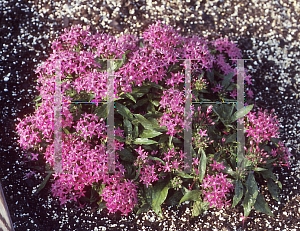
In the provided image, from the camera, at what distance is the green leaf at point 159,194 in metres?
2.59

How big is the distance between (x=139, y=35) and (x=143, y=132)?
76.2 inches

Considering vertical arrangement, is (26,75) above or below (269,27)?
below

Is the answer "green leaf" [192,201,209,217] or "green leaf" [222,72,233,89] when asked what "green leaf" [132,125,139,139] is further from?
"green leaf" [222,72,233,89]

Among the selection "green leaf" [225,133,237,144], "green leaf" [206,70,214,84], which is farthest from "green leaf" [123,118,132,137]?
"green leaf" [206,70,214,84]

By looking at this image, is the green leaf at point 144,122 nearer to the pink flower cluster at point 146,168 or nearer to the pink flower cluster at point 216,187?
the pink flower cluster at point 146,168

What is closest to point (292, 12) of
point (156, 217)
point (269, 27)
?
point (269, 27)

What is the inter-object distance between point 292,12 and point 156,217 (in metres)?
3.76

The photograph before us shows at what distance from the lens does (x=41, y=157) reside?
3191 millimetres

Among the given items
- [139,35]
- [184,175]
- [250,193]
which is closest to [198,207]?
[184,175]

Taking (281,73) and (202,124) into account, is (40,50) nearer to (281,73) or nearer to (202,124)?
(202,124)

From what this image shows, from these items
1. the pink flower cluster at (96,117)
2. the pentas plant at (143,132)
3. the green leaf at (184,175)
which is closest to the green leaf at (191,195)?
the pentas plant at (143,132)

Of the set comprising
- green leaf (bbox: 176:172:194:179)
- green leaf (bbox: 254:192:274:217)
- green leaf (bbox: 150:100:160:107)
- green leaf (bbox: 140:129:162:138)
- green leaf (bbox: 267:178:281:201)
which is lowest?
green leaf (bbox: 254:192:274:217)

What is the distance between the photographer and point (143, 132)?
102 inches

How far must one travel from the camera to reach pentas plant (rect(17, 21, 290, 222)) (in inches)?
94.7
